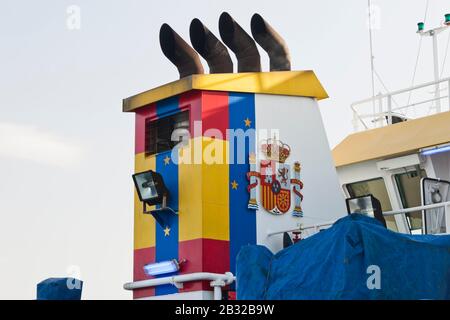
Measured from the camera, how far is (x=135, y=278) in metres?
17.0

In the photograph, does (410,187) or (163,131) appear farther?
(410,187)

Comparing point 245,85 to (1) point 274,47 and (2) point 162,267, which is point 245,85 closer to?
(1) point 274,47

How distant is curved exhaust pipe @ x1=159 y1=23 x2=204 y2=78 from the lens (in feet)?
57.4

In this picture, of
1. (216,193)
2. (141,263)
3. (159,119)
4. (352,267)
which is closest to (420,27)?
(159,119)

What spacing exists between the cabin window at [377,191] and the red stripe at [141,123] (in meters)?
4.91

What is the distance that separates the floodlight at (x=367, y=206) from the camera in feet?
50.4

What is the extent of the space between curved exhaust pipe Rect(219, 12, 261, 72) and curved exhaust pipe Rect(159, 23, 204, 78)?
717mm

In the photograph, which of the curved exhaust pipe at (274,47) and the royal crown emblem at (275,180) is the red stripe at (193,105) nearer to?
the royal crown emblem at (275,180)

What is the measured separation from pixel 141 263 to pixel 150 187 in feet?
4.90

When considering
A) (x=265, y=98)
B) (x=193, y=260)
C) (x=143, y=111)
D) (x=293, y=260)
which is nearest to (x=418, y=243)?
(x=293, y=260)

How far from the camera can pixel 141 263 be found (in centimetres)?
1702

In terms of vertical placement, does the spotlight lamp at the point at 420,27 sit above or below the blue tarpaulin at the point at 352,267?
above

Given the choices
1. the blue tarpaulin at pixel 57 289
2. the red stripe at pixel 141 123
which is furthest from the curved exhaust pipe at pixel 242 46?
the blue tarpaulin at pixel 57 289

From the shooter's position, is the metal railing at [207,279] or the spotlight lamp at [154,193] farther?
the spotlight lamp at [154,193]
